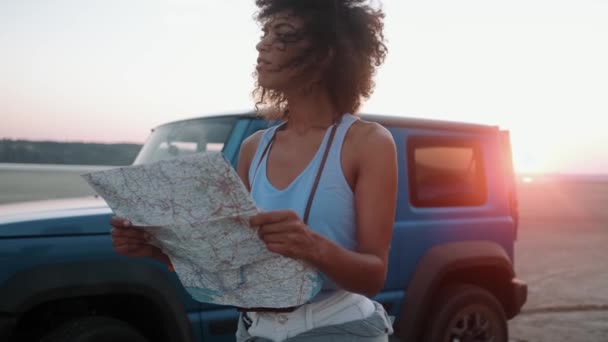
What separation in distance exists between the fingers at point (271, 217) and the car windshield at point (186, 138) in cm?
242

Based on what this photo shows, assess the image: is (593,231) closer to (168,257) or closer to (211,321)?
(211,321)

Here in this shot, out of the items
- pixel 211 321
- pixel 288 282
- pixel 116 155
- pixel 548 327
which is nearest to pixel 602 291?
pixel 548 327

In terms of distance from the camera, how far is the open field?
6105mm

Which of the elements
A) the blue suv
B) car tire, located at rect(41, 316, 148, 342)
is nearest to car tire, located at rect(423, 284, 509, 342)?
the blue suv

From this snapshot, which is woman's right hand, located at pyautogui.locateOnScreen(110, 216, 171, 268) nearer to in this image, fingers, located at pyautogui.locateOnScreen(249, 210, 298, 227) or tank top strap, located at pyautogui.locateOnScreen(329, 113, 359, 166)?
fingers, located at pyautogui.locateOnScreen(249, 210, 298, 227)

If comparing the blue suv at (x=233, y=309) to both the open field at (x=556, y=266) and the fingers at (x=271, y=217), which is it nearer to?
the open field at (x=556, y=266)

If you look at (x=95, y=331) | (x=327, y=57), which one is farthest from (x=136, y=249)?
(x=95, y=331)

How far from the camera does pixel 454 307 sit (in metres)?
4.11

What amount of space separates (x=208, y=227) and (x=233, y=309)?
2.18m

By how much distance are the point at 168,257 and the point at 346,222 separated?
42 centimetres

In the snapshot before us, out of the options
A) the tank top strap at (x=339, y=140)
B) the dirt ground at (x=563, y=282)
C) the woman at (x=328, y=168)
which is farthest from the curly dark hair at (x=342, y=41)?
the dirt ground at (x=563, y=282)

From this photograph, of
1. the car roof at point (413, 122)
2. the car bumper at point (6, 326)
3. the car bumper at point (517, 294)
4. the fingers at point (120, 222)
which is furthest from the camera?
the car bumper at point (517, 294)

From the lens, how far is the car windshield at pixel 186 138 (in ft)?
11.9

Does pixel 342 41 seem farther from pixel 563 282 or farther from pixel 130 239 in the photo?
pixel 563 282
